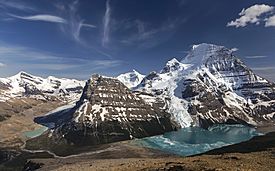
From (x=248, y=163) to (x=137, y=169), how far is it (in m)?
23.0

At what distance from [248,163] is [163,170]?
16.2 m

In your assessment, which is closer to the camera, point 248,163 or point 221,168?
point 221,168

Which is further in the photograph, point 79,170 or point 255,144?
point 255,144

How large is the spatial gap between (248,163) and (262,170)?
7.17m

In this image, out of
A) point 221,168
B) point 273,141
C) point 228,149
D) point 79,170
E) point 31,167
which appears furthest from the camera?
point 31,167

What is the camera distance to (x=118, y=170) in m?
82.8

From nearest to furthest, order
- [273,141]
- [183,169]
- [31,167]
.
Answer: [183,169] → [273,141] → [31,167]

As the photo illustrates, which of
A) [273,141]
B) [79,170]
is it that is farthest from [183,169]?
[273,141]

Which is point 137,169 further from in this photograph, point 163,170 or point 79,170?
point 79,170

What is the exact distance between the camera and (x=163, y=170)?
69.8 metres

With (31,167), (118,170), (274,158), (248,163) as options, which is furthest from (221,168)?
(31,167)

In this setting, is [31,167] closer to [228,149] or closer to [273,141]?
[228,149]

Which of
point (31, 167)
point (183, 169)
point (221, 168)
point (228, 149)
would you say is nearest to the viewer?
point (221, 168)

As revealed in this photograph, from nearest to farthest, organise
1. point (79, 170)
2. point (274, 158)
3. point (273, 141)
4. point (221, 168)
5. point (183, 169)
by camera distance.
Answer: point (221, 168) < point (183, 169) < point (274, 158) < point (79, 170) < point (273, 141)
